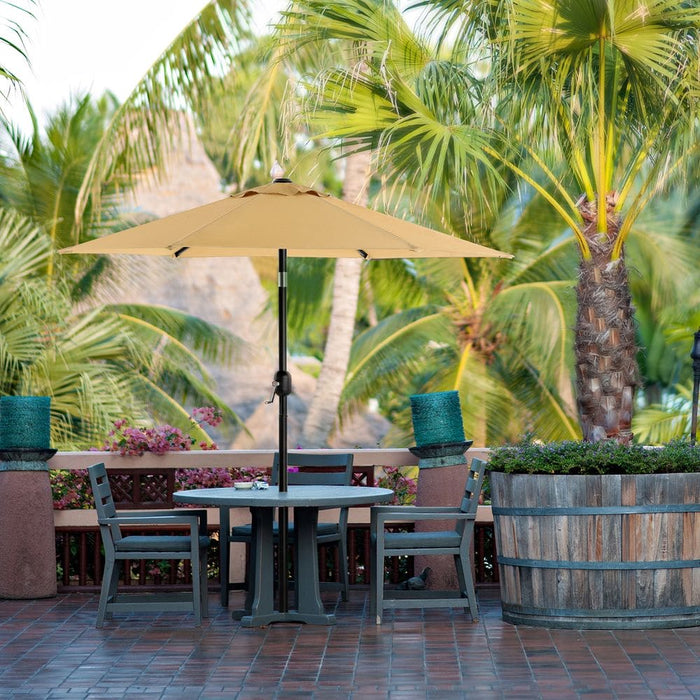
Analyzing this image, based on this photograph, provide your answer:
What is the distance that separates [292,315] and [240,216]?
653 inches

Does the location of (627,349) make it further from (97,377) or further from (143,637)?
(97,377)

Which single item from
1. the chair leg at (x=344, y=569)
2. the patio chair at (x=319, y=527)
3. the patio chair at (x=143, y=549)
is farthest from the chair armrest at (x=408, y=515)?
the patio chair at (x=143, y=549)

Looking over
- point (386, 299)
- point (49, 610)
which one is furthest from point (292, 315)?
point (49, 610)

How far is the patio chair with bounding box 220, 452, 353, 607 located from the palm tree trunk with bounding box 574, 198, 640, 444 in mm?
2322

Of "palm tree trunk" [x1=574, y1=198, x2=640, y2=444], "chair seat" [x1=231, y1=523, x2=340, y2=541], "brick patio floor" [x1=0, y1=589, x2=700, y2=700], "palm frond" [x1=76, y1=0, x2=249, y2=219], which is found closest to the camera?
"brick patio floor" [x1=0, y1=589, x2=700, y2=700]

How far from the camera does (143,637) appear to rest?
24.0 ft

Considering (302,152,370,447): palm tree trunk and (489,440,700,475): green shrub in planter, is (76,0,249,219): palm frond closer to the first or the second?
(302,152,370,447): palm tree trunk

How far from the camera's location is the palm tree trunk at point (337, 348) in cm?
1745

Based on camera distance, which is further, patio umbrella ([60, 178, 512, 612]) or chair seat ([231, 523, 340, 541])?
chair seat ([231, 523, 340, 541])

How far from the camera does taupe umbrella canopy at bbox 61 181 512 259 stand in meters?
7.26

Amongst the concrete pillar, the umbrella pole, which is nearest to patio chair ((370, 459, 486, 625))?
the umbrella pole

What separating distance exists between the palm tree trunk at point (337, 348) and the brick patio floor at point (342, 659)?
940 centimetres

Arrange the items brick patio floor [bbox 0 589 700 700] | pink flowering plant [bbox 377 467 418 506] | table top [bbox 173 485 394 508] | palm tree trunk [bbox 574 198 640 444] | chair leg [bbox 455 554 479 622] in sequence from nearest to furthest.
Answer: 1. brick patio floor [bbox 0 589 700 700]
2. table top [bbox 173 485 394 508]
3. chair leg [bbox 455 554 479 622]
4. pink flowering plant [bbox 377 467 418 506]
5. palm tree trunk [bbox 574 198 640 444]

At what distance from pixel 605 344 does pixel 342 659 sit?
4359 millimetres
